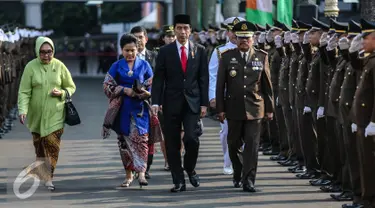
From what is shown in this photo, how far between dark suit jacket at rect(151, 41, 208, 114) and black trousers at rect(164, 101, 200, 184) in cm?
7

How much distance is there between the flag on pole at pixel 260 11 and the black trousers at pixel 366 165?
10.2 m

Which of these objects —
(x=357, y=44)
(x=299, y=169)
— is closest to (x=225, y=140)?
(x=299, y=169)

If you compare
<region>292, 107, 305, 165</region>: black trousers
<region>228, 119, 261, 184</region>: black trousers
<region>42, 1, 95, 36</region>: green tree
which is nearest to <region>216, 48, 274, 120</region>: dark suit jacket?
<region>228, 119, 261, 184</region>: black trousers

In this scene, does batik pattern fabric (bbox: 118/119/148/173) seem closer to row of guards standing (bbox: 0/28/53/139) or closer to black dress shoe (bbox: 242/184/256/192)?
black dress shoe (bbox: 242/184/256/192)

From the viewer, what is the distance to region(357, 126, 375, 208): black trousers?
36.6 ft

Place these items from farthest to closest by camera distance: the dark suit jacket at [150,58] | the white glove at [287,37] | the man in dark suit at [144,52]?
the white glove at [287,37] < the dark suit jacket at [150,58] < the man in dark suit at [144,52]

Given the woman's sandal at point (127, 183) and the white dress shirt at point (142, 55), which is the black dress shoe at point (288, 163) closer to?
the white dress shirt at point (142, 55)

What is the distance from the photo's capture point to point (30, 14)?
215ft

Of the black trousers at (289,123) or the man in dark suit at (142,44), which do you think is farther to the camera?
the black trousers at (289,123)

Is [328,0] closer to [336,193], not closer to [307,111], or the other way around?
[307,111]

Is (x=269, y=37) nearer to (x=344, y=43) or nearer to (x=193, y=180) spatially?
(x=193, y=180)

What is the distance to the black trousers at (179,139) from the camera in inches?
529

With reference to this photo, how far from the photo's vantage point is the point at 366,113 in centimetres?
1116

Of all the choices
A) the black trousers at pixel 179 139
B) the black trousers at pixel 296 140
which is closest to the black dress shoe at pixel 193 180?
the black trousers at pixel 179 139
